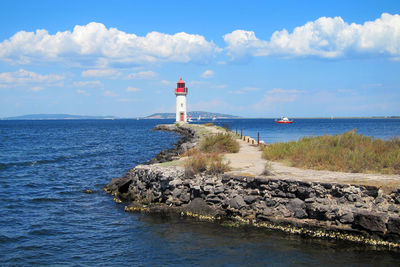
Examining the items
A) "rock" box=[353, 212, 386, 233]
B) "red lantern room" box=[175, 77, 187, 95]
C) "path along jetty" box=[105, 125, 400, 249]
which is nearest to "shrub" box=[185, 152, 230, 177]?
"path along jetty" box=[105, 125, 400, 249]

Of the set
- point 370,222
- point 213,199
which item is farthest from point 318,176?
point 213,199

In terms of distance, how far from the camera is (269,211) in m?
10.9

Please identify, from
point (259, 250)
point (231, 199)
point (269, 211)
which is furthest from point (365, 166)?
point (259, 250)

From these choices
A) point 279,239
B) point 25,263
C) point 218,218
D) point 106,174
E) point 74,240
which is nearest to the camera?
point 25,263

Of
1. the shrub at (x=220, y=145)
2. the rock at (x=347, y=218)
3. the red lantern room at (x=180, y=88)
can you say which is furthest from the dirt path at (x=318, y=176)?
the red lantern room at (x=180, y=88)

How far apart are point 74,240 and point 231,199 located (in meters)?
5.25

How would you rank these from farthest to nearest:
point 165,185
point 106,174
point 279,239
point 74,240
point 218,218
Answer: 1. point 106,174
2. point 165,185
3. point 218,218
4. point 74,240
5. point 279,239

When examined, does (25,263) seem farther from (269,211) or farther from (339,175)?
(339,175)

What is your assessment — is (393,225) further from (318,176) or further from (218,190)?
(218,190)

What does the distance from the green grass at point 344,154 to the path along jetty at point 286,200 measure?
787 millimetres

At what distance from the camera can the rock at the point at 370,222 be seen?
8.98 m

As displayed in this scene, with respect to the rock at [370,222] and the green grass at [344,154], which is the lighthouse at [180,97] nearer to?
the green grass at [344,154]

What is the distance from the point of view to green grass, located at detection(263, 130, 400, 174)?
12406 millimetres

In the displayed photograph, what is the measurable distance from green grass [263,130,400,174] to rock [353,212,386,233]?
3.30 m
